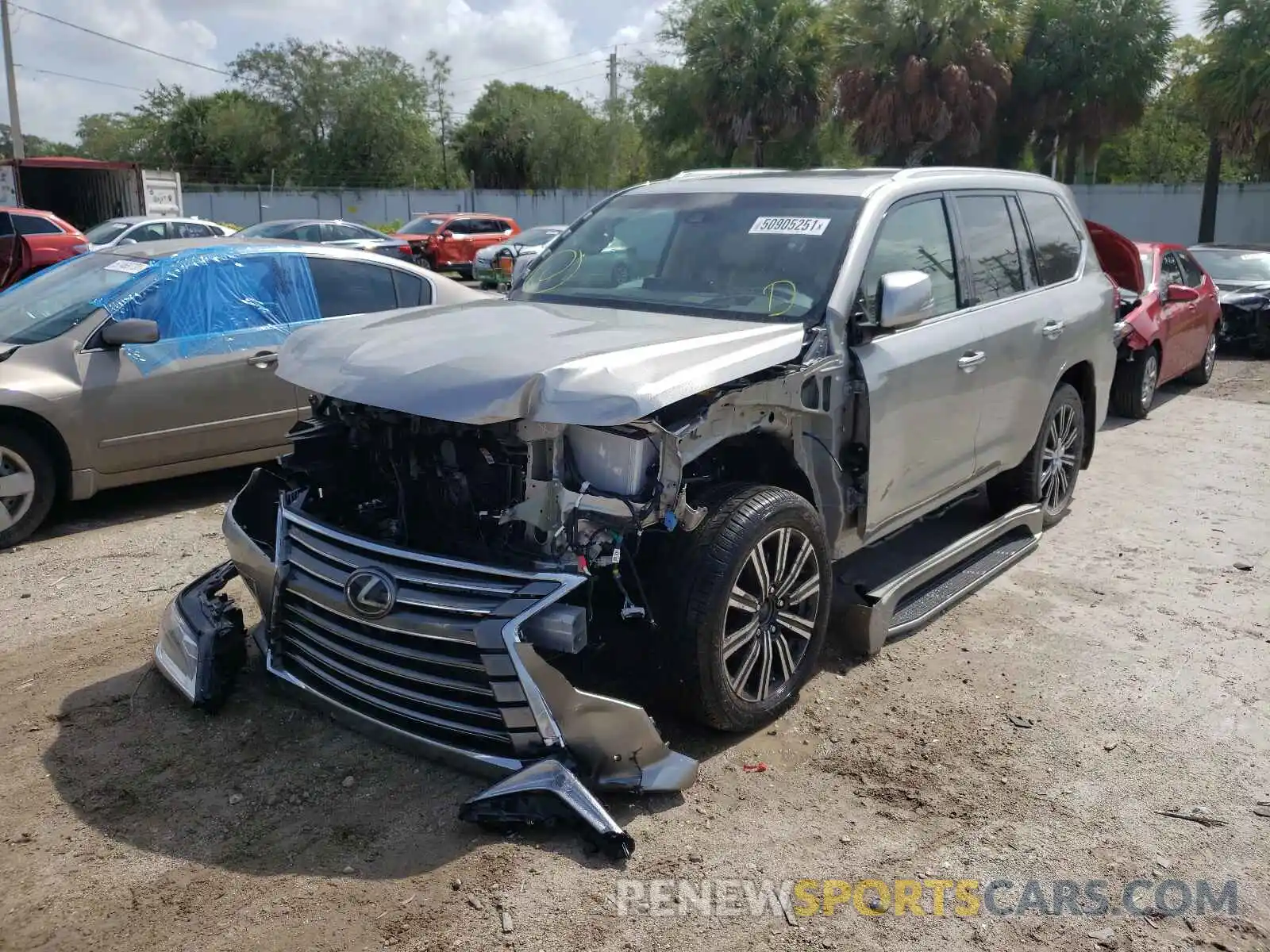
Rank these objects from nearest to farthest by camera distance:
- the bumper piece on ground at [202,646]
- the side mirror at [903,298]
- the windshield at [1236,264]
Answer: the bumper piece on ground at [202,646], the side mirror at [903,298], the windshield at [1236,264]

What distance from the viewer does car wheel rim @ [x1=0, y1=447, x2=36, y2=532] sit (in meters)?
5.98

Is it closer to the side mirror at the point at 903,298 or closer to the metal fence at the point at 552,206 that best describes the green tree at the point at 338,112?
the metal fence at the point at 552,206

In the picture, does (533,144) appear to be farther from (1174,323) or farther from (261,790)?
(261,790)

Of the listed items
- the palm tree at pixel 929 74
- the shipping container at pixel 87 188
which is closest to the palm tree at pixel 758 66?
the palm tree at pixel 929 74

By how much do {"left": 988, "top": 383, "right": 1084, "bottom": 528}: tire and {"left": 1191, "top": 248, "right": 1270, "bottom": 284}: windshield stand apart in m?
9.26

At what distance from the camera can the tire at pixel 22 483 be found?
5988 millimetres

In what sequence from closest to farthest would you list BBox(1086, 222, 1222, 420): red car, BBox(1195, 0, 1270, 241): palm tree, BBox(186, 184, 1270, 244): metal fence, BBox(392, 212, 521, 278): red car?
1. BBox(1086, 222, 1222, 420): red car
2. BBox(1195, 0, 1270, 241): palm tree
3. BBox(392, 212, 521, 278): red car
4. BBox(186, 184, 1270, 244): metal fence

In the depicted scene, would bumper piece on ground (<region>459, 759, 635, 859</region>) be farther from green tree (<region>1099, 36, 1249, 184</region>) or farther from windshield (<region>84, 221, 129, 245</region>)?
green tree (<region>1099, 36, 1249, 184</region>)

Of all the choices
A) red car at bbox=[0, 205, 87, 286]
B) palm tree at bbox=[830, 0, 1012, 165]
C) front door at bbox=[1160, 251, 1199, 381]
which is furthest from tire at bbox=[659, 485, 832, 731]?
palm tree at bbox=[830, 0, 1012, 165]

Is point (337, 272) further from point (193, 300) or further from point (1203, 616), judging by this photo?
point (1203, 616)

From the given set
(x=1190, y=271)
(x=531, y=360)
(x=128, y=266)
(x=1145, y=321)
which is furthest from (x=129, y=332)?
(x=1190, y=271)

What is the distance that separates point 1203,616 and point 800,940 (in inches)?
132

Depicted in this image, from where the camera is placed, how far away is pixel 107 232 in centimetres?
1977

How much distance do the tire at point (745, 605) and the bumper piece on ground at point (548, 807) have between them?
565mm
